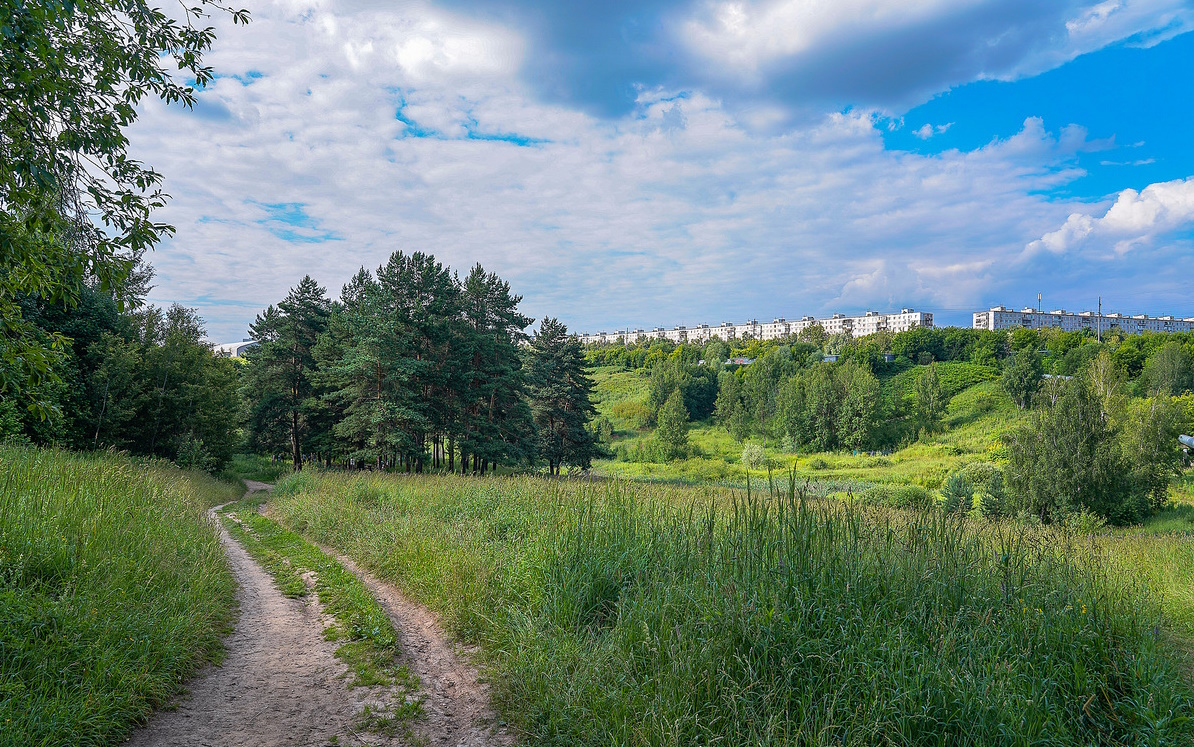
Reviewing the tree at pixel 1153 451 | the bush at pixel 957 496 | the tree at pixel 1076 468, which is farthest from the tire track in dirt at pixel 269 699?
the tree at pixel 1153 451

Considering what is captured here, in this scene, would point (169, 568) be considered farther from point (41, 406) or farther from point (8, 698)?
point (41, 406)

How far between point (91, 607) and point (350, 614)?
2464mm

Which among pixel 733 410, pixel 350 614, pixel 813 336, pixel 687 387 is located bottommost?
pixel 350 614

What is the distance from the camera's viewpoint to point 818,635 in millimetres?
3674

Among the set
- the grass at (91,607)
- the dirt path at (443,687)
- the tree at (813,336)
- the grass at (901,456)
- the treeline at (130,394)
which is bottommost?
the grass at (901,456)

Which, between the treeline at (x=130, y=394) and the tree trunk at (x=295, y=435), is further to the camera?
the tree trunk at (x=295, y=435)

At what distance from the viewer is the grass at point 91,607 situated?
11.6 ft

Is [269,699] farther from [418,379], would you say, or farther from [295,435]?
[295,435]

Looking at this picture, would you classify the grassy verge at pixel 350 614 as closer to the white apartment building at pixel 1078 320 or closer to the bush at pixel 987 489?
the bush at pixel 987 489

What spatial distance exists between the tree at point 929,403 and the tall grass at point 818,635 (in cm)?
7616

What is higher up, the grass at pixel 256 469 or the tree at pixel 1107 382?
the tree at pixel 1107 382

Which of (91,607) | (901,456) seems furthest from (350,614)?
(901,456)

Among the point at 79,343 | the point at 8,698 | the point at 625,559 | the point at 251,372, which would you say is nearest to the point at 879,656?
the point at 625,559

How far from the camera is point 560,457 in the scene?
3891 cm
